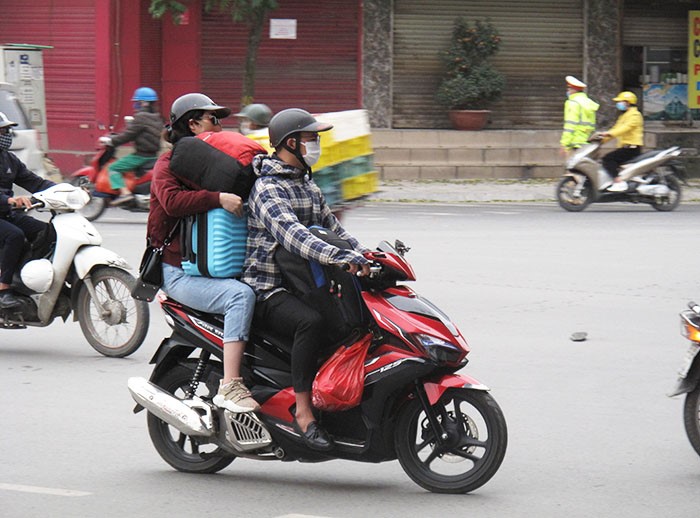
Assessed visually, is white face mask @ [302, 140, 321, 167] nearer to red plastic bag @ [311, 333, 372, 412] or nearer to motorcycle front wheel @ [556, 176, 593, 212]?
red plastic bag @ [311, 333, 372, 412]

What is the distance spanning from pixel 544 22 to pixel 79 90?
9.17m

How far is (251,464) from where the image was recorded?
623 centimetres

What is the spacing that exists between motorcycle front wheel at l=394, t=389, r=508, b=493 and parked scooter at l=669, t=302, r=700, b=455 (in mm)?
995

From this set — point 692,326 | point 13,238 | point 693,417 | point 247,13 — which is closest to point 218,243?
point 692,326

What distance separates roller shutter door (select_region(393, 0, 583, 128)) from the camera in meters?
25.2

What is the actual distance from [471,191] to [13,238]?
13.9 meters

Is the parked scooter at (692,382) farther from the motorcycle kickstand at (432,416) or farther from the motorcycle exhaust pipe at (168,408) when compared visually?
the motorcycle exhaust pipe at (168,408)

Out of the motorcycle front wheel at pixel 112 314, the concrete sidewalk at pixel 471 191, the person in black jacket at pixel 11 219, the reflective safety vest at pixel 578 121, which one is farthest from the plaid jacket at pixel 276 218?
the concrete sidewalk at pixel 471 191

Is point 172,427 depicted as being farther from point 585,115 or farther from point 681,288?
point 585,115

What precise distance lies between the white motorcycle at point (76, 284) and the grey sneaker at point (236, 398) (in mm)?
3058

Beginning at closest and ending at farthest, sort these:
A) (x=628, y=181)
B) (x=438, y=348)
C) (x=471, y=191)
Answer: (x=438, y=348)
(x=628, y=181)
(x=471, y=191)

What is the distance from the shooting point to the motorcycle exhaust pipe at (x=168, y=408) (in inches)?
225

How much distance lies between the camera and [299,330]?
546 cm

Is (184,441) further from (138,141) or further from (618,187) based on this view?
(618,187)
